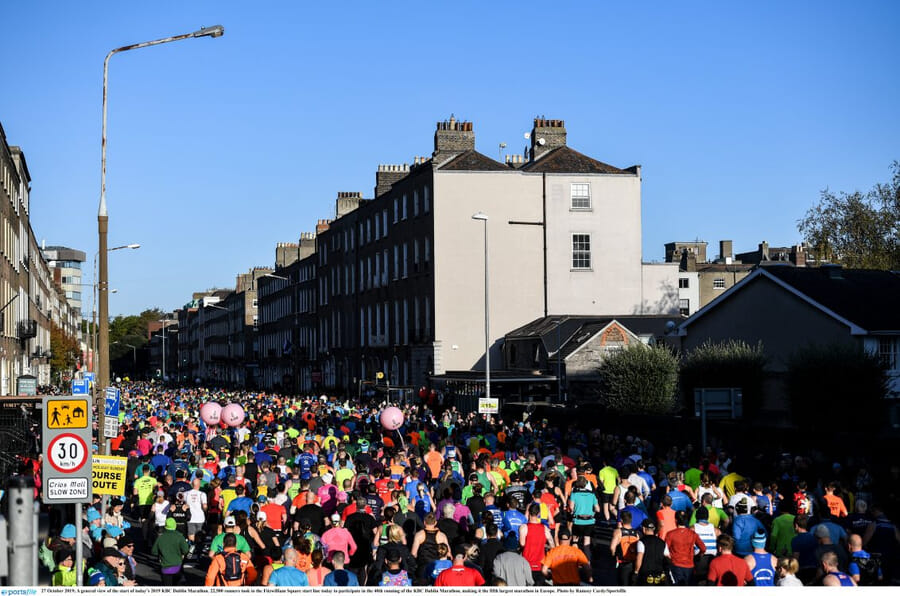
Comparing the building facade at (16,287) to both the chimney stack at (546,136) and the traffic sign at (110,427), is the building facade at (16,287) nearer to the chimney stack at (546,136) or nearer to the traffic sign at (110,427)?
the traffic sign at (110,427)

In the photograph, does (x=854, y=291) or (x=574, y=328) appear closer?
(x=854, y=291)

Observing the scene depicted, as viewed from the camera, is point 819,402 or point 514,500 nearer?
point 514,500

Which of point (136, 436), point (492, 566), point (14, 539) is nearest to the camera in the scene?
point (14, 539)

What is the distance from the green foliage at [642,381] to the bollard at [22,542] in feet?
104

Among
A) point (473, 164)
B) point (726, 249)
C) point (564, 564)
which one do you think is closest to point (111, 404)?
point (564, 564)

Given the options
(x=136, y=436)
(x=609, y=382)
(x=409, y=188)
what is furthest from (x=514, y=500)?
(x=409, y=188)

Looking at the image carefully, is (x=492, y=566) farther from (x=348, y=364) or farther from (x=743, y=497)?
(x=348, y=364)

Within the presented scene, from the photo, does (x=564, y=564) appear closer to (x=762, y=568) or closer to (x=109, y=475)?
(x=762, y=568)

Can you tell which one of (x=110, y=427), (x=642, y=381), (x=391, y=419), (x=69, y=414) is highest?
(x=69, y=414)

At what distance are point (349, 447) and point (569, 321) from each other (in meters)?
29.2

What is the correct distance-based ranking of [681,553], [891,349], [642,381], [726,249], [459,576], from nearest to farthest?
[459,576]
[681,553]
[891,349]
[642,381]
[726,249]

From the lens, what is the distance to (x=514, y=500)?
576 inches

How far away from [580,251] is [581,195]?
111 inches

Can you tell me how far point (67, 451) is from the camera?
10.7m
